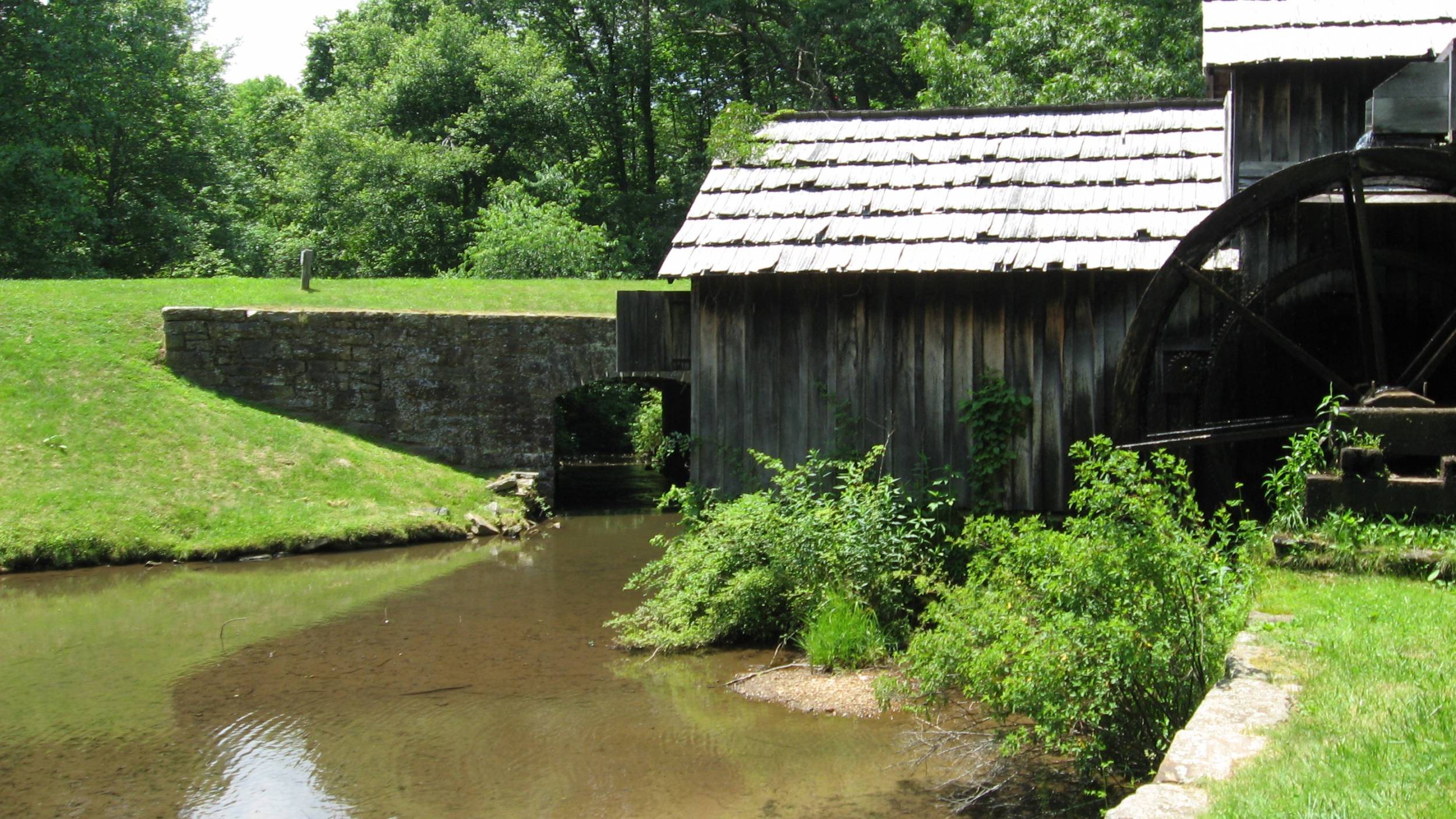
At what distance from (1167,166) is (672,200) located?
70.3 ft

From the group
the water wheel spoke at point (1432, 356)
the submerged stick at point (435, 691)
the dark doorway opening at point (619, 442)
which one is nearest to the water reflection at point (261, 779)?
the submerged stick at point (435, 691)

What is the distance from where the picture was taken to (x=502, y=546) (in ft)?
47.4

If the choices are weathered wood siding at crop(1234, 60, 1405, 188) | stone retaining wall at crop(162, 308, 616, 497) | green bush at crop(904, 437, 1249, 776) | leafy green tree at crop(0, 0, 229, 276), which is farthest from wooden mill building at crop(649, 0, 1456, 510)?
leafy green tree at crop(0, 0, 229, 276)

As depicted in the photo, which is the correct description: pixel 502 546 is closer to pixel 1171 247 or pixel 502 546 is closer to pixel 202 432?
pixel 202 432

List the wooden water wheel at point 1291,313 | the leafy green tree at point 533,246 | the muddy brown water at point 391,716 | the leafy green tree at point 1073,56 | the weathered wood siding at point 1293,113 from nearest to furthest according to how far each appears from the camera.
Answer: the muddy brown water at point 391,716, the wooden water wheel at point 1291,313, the weathered wood siding at point 1293,113, the leafy green tree at point 1073,56, the leafy green tree at point 533,246

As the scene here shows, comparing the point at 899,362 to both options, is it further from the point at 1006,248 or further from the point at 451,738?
the point at 451,738

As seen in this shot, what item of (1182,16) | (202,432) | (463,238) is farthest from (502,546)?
(463,238)

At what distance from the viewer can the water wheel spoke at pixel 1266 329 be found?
8031mm

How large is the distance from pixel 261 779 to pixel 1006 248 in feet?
20.1

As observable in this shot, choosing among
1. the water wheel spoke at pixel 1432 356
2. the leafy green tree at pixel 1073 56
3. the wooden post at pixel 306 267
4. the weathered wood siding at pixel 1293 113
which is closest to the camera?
the water wheel spoke at pixel 1432 356

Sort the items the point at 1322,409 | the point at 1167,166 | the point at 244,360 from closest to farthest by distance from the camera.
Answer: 1. the point at 1322,409
2. the point at 1167,166
3. the point at 244,360

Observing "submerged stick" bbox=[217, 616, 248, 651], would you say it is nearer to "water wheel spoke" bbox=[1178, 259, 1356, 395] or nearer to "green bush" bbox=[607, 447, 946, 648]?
"green bush" bbox=[607, 447, 946, 648]

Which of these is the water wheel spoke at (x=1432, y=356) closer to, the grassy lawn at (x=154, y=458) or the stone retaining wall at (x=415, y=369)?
the stone retaining wall at (x=415, y=369)

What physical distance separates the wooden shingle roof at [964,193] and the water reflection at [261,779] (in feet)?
14.2
